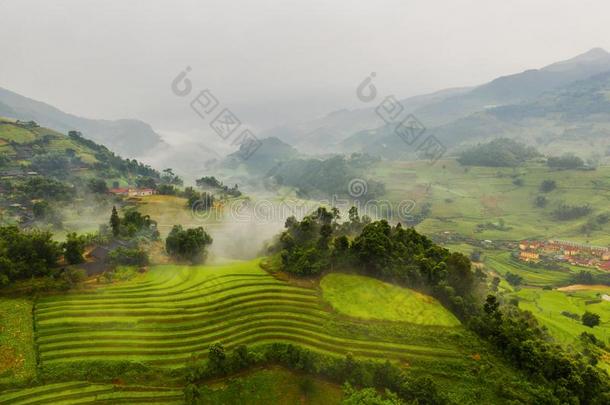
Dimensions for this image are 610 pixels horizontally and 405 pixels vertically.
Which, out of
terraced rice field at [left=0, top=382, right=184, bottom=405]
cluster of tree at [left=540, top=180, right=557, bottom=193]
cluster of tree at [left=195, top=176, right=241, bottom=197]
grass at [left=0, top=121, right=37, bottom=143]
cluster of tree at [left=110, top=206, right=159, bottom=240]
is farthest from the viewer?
cluster of tree at [left=540, top=180, right=557, bottom=193]

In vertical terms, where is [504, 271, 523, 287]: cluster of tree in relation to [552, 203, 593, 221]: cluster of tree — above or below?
below

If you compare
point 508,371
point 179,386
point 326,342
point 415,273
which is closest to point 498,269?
point 415,273

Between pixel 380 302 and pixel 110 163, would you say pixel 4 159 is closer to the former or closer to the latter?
pixel 110 163

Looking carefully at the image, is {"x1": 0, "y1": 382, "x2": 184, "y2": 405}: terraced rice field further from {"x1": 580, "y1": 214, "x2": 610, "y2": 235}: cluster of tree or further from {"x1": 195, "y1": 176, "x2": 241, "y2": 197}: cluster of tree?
{"x1": 580, "y1": 214, "x2": 610, "y2": 235}: cluster of tree

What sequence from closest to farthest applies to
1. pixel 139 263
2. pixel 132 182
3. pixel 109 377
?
pixel 109 377, pixel 139 263, pixel 132 182

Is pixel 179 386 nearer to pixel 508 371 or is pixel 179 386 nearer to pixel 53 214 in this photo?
pixel 508 371

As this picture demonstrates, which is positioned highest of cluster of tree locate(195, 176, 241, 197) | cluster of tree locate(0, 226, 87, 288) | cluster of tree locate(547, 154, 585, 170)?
cluster of tree locate(195, 176, 241, 197)

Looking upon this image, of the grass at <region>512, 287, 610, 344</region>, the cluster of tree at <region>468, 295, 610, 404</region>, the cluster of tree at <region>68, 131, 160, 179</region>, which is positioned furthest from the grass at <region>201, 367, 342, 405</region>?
the cluster of tree at <region>68, 131, 160, 179</region>

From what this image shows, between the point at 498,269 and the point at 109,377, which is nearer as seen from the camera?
the point at 109,377

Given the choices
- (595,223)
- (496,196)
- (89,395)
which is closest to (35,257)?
(89,395)
